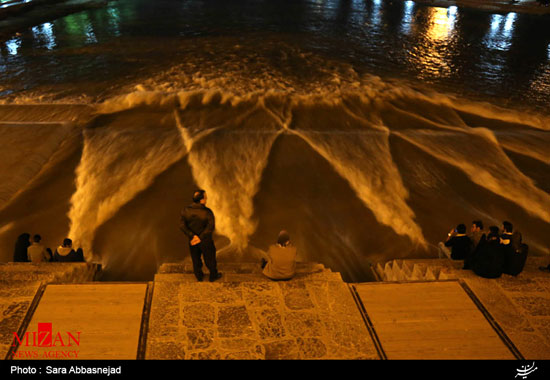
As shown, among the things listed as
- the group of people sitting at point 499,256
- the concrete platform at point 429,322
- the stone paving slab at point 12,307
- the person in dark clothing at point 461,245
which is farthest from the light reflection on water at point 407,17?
the stone paving slab at point 12,307

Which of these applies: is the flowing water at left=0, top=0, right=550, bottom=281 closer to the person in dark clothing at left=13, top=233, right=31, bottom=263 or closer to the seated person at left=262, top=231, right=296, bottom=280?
the person in dark clothing at left=13, top=233, right=31, bottom=263

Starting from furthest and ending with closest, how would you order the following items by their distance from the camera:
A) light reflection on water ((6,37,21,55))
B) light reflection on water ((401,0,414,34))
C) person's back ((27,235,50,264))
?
light reflection on water ((401,0,414,34)) → light reflection on water ((6,37,21,55)) → person's back ((27,235,50,264))

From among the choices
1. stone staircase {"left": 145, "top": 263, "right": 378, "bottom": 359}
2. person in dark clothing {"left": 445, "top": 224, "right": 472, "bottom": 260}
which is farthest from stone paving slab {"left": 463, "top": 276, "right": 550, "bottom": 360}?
stone staircase {"left": 145, "top": 263, "right": 378, "bottom": 359}

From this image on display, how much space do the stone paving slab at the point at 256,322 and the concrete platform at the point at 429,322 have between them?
11.3 inches

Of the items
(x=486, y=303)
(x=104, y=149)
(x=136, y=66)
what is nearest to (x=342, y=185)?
(x=486, y=303)

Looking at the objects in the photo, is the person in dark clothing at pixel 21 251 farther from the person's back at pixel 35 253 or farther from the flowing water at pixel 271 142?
the flowing water at pixel 271 142

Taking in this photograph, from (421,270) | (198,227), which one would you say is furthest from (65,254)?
(421,270)

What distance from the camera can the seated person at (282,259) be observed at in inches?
Result: 182

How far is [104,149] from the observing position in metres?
10.3

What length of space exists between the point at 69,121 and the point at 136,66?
19.0 ft

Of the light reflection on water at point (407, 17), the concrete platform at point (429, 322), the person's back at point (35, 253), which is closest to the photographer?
the concrete platform at point (429, 322)
